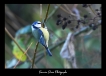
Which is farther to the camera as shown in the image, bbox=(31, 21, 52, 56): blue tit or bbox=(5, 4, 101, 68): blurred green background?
bbox=(5, 4, 101, 68): blurred green background

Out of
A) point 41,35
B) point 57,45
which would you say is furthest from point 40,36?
point 57,45

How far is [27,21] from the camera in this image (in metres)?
4.16

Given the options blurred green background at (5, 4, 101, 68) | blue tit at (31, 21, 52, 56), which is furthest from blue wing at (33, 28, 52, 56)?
blurred green background at (5, 4, 101, 68)

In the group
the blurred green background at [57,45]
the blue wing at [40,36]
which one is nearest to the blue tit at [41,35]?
the blue wing at [40,36]

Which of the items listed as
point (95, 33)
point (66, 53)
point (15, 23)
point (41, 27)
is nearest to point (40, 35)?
point (41, 27)

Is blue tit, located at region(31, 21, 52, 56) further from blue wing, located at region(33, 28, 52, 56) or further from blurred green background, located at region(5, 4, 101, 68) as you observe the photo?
blurred green background, located at region(5, 4, 101, 68)

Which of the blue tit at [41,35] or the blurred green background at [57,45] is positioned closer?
the blue tit at [41,35]

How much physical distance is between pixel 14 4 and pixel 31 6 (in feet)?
0.75

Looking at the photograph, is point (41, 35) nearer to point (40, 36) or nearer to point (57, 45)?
point (40, 36)

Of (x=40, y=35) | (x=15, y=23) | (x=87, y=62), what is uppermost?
(x=15, y=23)

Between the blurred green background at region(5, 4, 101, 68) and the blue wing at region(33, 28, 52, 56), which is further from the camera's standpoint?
the blurred green background at region(5, 4, 101, 68)

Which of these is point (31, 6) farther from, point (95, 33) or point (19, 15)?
point (95, 33)

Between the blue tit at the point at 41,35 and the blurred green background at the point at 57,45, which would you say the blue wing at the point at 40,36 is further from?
the blurred green background at the point at 57,45

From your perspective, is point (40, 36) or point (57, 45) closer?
point (40, 36)
